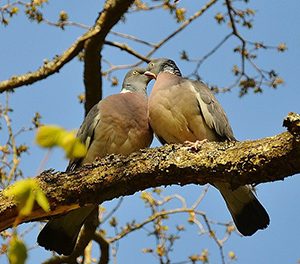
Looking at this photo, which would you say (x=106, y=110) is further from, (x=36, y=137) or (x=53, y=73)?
(x=36, y=137)

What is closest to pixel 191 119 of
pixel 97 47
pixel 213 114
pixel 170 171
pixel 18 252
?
pixel 213 114

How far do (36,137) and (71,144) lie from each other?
0.05 meters

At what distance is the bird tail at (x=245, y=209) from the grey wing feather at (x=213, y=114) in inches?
15.1

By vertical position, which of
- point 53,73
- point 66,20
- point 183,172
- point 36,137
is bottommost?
point 36,137

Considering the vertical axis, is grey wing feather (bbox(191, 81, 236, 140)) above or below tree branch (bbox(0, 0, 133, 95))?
below

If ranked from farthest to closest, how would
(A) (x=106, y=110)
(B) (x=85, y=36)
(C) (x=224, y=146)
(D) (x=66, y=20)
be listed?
(D) (x=66, y=20) → (B) (x=85, y=36) → (A) (x=106, y=110) → (C) (x=224, y=146)

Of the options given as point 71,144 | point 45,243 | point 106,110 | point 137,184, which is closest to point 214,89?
point 106,110

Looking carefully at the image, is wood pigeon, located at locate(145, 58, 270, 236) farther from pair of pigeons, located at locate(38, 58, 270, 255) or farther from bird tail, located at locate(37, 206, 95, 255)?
bird tail, located at locate(37, 206, 95, 255)

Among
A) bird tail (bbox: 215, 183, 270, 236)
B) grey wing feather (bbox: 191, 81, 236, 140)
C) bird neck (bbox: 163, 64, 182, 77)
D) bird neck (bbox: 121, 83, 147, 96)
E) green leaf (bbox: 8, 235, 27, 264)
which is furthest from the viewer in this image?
bird neck (bbox: 121, 83, 147, 96)

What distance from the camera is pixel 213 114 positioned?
347 centimetres

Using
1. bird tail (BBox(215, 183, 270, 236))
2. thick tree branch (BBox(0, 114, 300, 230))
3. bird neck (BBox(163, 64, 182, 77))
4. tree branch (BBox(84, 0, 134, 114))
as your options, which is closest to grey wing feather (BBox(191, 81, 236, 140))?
bird tail (BBox(215, 183, 270, 236))

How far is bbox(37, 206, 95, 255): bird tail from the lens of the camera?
3.21 metres

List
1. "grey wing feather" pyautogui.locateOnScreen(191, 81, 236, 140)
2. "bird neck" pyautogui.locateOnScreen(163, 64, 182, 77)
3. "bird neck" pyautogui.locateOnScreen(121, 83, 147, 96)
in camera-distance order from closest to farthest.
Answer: "grey wing feather" pyautogui.locateOnScreen(191, 81, 236, 140) → "bird neck" pyautogui.locateOnScreen(163, 64, 182, 77) → "bird neck" pyautogui.locateOnScreen(121, 83, 147, 96)

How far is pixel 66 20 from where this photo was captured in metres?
4.89
